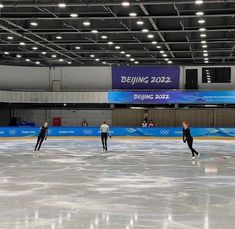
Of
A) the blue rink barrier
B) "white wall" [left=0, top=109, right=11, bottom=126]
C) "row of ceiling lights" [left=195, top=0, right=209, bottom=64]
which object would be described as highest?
"row of ceiling lights" [left=195, top=0, right=209, bottom=64]

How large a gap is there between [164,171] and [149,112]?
954 inches

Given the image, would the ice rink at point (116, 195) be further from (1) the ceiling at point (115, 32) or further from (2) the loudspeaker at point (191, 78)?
(2) the loudspeaker at point (191, 78)

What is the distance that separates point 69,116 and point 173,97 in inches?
357

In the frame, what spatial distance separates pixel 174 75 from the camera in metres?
36.6

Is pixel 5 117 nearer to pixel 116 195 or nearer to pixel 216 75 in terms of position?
pixel 216 75

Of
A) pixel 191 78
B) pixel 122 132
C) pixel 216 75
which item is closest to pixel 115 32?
pixel 122 132

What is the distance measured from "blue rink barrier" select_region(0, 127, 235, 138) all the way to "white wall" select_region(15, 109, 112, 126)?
5.07 m

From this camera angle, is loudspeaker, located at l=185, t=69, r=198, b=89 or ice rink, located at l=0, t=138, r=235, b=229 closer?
ice rink, located at l=0, t=138, r=235, b=229

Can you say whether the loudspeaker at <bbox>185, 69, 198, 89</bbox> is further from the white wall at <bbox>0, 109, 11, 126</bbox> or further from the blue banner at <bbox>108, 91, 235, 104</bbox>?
the white wall at <bbox>0, 109, 11, 126</bbox>

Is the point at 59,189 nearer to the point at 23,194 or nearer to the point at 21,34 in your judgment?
the point at 23,194

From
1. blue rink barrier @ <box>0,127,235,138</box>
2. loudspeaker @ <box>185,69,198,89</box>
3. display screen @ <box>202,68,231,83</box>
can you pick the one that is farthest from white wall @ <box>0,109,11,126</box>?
display screen @ <box>202,68,231,83</box>

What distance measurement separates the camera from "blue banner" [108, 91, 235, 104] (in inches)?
1367

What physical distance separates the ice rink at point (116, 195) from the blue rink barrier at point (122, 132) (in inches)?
678

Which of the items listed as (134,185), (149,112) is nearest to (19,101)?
(149,112)
